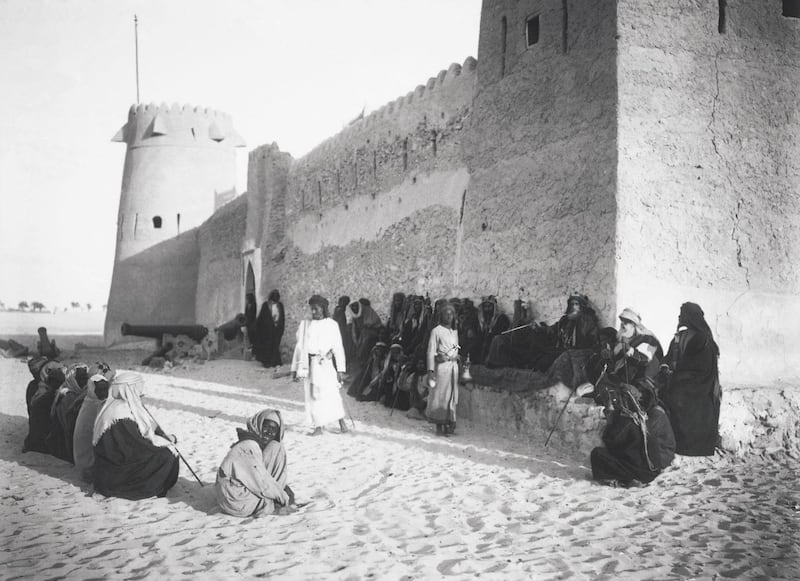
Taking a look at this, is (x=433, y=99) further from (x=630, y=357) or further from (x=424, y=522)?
(x=424, y=522)

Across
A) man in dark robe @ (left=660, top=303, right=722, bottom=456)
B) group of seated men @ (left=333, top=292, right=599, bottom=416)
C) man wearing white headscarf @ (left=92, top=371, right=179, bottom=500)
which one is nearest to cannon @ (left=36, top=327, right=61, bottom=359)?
group of seated men @ (left=333, top=292, right=599, bottom=416)

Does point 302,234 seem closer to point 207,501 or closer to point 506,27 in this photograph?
point 506,27

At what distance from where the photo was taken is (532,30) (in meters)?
6.95

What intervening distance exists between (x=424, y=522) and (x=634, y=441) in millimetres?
1540

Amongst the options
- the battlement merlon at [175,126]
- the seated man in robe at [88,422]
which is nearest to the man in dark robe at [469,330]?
the seated man in robe at [88,422]

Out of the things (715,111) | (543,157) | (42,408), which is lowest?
(42,408)

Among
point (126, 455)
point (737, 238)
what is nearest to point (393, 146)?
point (737, 238)

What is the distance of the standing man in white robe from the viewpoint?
6434 millimetres

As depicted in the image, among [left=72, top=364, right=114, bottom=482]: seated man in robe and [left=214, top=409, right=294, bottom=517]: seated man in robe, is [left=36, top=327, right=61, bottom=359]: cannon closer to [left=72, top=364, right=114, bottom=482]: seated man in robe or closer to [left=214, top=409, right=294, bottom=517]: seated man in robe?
[left=72, top=364, right=114, bottom=482]: seated man in robe

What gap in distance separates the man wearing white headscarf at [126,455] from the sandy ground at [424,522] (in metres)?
0.10

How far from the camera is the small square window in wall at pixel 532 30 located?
6.90 meters

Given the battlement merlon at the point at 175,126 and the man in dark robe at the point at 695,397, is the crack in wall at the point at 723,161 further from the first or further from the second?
the battlement merlon at the point at 175,126

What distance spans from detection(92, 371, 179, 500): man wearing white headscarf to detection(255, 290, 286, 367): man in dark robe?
758 centimetres

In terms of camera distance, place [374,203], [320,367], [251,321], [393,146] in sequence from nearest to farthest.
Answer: [320,367] < [393,146] < [374,203] < [251,321]
